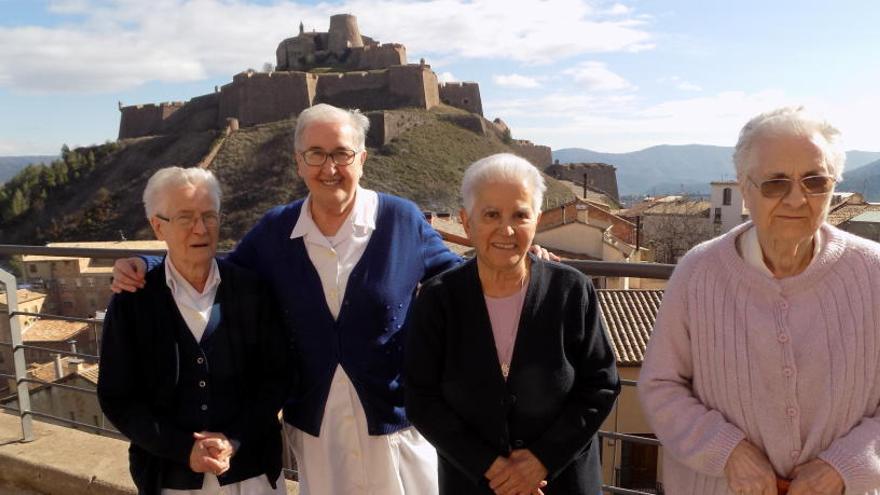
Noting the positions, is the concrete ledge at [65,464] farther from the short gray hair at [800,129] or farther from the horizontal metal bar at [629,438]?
the short gray hair at [800,129]

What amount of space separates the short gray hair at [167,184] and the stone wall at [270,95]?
4852cm

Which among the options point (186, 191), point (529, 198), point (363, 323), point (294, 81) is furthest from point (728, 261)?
point (294, 81)

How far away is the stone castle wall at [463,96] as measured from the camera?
5528 cm

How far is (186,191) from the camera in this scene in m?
2.28

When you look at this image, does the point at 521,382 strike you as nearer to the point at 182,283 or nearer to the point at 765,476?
the point at 765,476

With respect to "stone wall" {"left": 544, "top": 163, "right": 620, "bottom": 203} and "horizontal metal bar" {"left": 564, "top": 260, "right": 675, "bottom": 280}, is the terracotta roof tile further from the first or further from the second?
"stone wall" {"left": 544, "top": 163, "right": 620, "bottom": 203}

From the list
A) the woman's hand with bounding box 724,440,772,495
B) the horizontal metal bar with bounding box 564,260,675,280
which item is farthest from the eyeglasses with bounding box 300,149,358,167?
the woman's hand with bounding box 724,440,772,495

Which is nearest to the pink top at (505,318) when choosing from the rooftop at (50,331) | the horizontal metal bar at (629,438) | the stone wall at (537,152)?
the horizontal metal bar at (629,438)

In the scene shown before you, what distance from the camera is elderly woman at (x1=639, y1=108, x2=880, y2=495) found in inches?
68.1

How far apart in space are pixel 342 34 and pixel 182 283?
61.8 m

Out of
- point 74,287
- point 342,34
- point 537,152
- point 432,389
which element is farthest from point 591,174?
point 432,389

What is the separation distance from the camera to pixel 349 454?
2400 mm

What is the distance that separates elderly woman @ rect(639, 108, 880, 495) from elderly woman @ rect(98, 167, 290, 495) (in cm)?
135

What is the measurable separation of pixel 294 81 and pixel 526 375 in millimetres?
50442
